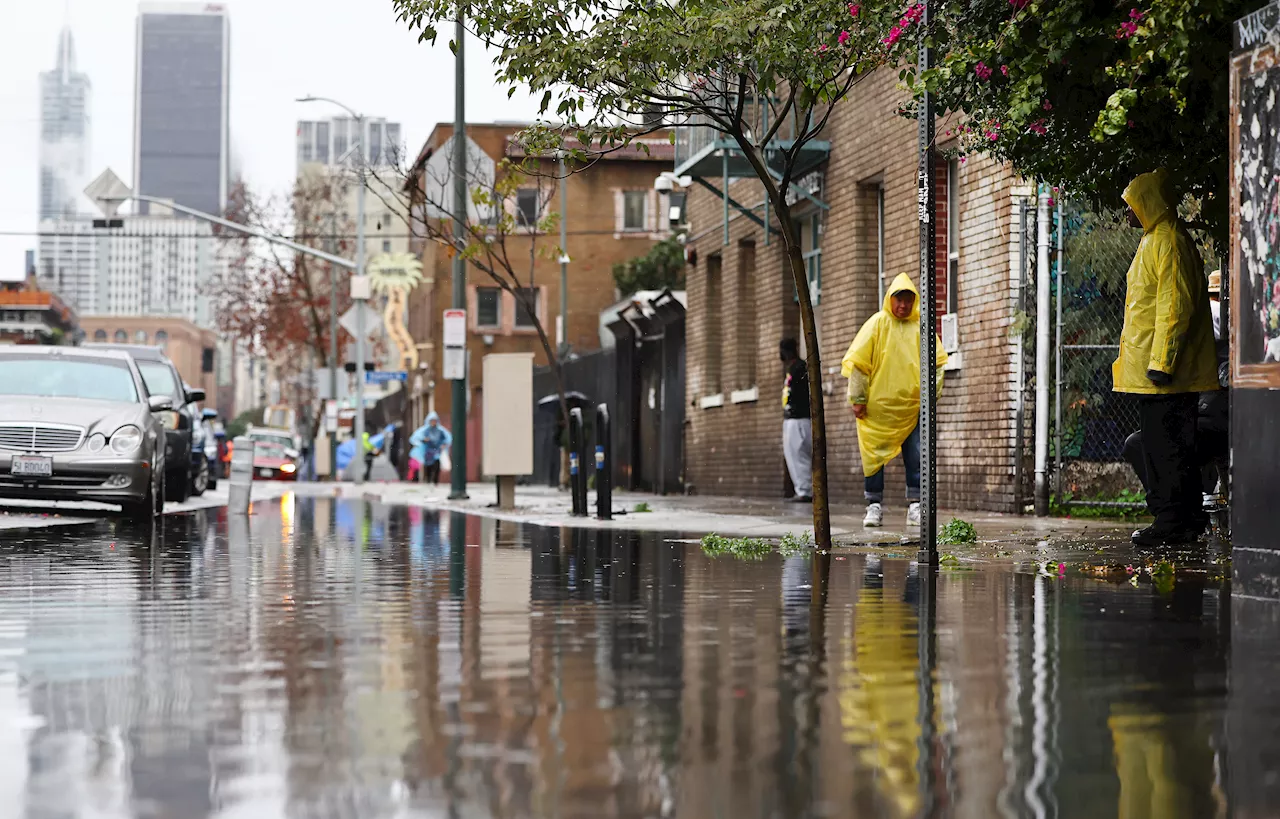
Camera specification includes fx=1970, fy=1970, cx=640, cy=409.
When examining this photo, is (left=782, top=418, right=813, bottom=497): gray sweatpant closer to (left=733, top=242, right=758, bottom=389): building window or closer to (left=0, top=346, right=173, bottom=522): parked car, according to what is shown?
(left=733, top=242, right=758, bottom=389): building window

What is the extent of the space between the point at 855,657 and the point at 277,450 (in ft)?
179

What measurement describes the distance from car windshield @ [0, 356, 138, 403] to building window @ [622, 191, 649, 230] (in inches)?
1568

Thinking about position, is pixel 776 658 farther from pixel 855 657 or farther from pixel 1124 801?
pixel 1124 801

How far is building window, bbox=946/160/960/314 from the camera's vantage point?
2031 centimetres

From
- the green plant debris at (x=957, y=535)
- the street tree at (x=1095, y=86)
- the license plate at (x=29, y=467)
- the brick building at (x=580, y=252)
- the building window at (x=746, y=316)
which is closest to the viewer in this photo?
the street tree at (x=1095, y=86)

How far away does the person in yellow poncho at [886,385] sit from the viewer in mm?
→ 15680

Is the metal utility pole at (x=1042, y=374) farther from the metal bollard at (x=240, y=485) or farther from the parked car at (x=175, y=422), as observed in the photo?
the parked car at (x=175, y=422)

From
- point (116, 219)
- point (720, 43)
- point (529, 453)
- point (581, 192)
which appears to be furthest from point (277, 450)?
point (720, 43)

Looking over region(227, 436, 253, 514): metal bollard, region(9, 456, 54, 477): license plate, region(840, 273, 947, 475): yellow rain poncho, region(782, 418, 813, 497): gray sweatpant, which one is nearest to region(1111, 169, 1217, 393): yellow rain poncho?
region(840, 273, 947, 475): yellow rain poncho

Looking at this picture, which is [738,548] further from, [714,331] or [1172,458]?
[714,331]

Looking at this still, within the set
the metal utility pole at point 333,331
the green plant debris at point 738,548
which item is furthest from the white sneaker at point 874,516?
the metal utility pole at point 333,331

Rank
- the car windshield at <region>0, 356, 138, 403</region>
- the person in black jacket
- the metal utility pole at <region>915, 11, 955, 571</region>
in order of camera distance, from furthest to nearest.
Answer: the person in black jacket
the car windshield at <region>0, 356, 138, 403</region>
the metal utility pole at <region>915, 11, 955, 571</region>

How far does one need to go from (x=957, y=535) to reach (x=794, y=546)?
1.19m

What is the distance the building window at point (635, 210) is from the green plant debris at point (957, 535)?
4554cm
